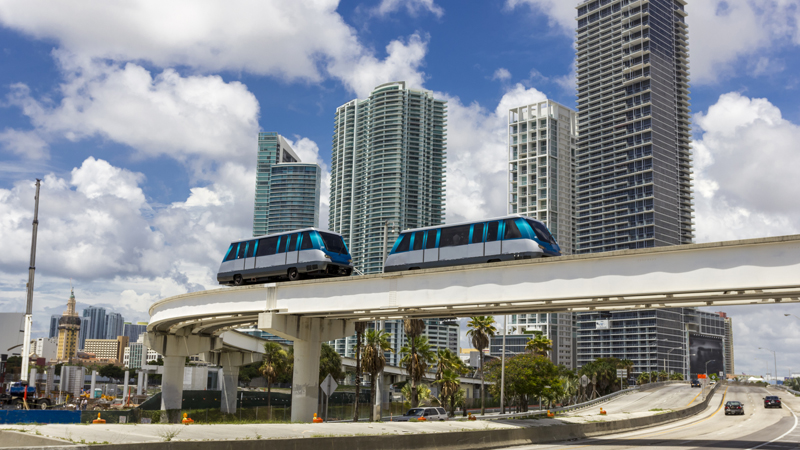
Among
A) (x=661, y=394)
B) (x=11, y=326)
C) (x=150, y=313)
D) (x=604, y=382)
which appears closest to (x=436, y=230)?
(x=150, y=313)

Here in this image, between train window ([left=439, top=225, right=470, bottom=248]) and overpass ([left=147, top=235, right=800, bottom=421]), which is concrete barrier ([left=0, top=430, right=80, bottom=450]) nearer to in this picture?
overpass ([left=147, top=235, right=800, bottom=421])

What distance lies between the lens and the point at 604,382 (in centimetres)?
10281

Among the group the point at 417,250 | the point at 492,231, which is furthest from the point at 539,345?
the point at 492,231

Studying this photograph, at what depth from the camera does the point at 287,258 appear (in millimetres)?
37062

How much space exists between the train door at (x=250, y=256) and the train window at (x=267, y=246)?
353 mm

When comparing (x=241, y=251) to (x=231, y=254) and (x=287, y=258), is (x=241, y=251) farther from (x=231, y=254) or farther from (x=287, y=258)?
(x=287, y=258)

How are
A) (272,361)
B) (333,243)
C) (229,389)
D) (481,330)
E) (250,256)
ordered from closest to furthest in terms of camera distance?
(333,243), (250,256), (481,330), (229,389), (272,361)

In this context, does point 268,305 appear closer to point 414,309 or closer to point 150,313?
point 414,309

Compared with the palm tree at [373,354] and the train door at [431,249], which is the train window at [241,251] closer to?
the palm tree at [373,354]

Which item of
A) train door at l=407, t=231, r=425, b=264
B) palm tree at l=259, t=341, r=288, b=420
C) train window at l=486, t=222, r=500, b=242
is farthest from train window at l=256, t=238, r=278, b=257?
palm tree at l=259, t=341, r=288, b=420

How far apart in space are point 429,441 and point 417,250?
38.6ft

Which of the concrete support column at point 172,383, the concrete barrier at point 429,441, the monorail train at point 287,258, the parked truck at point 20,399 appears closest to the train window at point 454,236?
the monorail train at point 287,258

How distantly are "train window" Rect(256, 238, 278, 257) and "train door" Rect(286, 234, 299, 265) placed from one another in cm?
126

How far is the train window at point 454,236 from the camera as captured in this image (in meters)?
31.8
